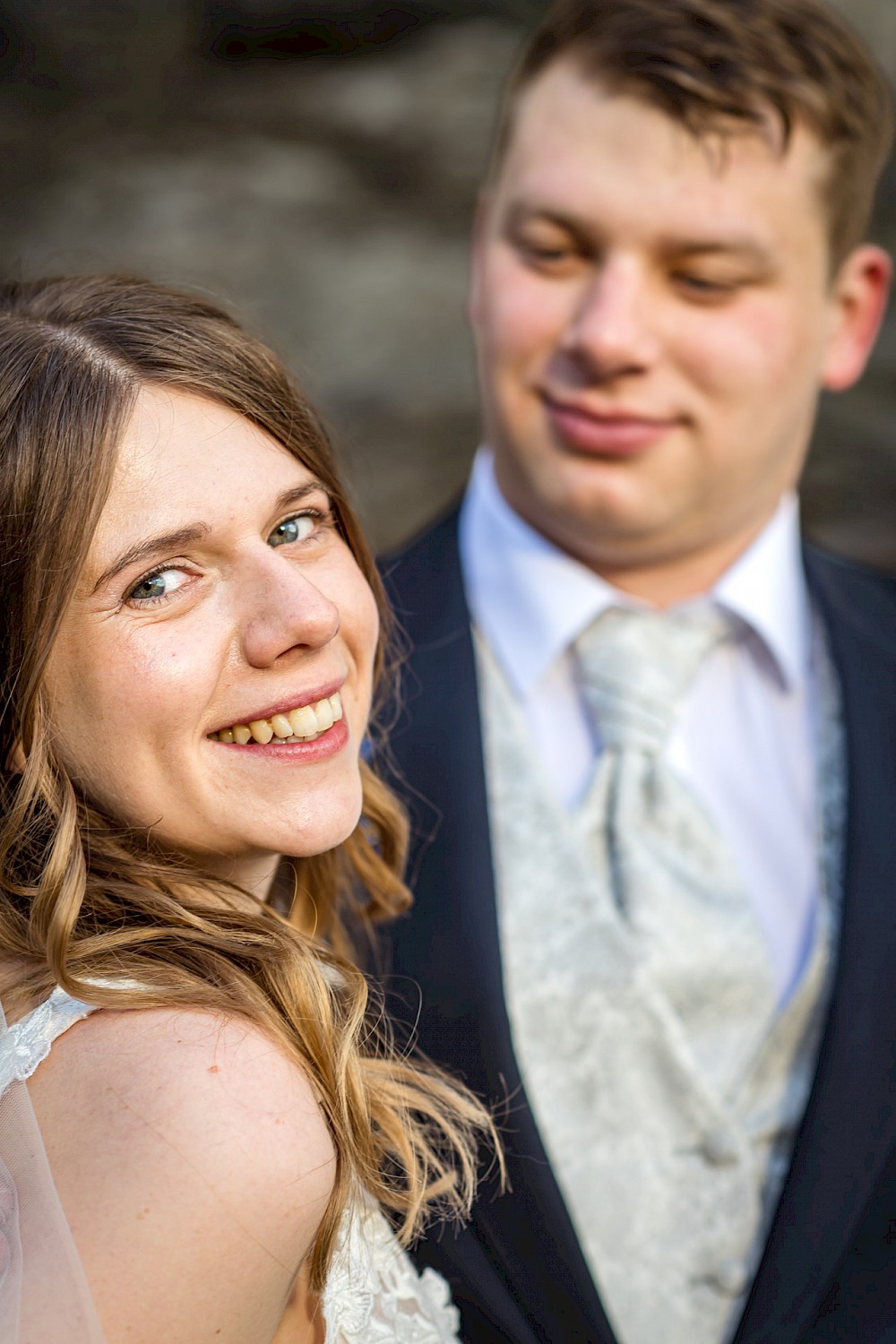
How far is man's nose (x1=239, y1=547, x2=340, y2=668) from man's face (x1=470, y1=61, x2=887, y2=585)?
0.75 metres

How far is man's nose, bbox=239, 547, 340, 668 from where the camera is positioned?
1.04 meters

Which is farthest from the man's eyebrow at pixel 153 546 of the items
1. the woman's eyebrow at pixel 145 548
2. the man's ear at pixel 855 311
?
the man's ear at pixel 855 311

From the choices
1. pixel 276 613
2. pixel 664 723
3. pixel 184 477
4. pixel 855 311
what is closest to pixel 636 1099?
pixel 664 723

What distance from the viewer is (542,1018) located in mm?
1527

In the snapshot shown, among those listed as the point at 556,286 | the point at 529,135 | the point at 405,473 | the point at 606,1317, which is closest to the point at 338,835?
the point at 606,1317

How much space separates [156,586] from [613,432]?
849mm

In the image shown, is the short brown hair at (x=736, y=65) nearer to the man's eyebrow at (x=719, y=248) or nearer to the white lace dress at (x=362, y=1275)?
the man's eyebrow at (x=719, y=248)

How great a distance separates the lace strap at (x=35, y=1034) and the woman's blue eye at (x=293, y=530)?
42 centimetres

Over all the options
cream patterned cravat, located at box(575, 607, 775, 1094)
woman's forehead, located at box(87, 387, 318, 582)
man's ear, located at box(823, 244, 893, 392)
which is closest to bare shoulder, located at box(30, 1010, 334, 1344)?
woman's forehead, located at box(87, 387, 318, 582)

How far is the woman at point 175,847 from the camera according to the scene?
2.87 ft

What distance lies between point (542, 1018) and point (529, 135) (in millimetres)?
1127

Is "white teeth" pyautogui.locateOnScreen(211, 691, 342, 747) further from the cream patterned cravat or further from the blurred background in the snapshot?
the blurred background

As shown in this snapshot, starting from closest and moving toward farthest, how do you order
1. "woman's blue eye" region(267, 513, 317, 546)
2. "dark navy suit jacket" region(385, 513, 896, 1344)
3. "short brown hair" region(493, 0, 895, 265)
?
"woman's blue eye" region(267, 513, 317, 546) < "dark navy suit jacket" region(385, 513, 896, 1344) < "short brown hair" region(493, 0, 895, 265)

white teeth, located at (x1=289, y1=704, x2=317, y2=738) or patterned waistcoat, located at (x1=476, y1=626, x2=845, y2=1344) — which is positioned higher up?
white teeth, located at (x1=289, y1=704, x2=317, y2=738)
